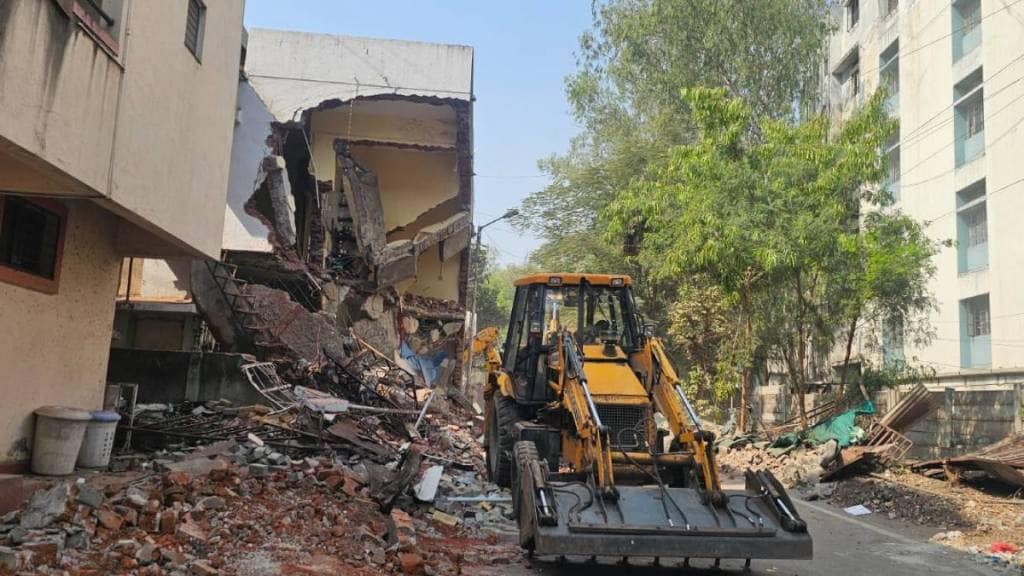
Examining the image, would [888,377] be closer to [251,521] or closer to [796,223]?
[796,223]

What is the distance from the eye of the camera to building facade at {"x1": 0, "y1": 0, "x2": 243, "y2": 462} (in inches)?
215

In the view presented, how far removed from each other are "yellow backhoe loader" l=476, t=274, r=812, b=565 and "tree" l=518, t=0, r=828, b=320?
15571 mm

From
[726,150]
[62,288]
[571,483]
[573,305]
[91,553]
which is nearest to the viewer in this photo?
[91,553]

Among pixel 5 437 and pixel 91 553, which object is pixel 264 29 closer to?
pixel 5 437

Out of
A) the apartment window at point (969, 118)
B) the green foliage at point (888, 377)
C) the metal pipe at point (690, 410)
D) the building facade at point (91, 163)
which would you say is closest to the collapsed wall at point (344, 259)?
the building facade at point (91, 163)

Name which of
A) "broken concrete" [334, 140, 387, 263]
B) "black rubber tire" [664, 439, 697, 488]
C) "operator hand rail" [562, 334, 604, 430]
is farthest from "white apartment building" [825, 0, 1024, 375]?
"broken concrete" [334, 140, 387, 263]

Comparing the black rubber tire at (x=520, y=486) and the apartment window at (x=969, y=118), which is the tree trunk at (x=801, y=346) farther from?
the black rubber tire at (x=520, y=486)

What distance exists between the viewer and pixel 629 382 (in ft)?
25.9

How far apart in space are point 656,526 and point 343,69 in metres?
16.5

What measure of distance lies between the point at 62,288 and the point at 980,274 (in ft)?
67.1

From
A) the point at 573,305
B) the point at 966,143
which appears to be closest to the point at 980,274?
the point at 966,143

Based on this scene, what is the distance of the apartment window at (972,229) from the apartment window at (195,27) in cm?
1900

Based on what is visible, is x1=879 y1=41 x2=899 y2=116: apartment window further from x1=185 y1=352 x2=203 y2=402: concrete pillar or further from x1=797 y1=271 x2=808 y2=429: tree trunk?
x1=185 y1=352 x2=203 y2=402: concrete pillar

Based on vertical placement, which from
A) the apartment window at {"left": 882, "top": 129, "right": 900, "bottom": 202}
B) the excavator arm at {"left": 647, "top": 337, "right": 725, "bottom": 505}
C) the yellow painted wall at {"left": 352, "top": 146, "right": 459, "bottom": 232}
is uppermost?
the apartment window at {"left": 882, "top": 129, "right": 900, "bottom": 202}
